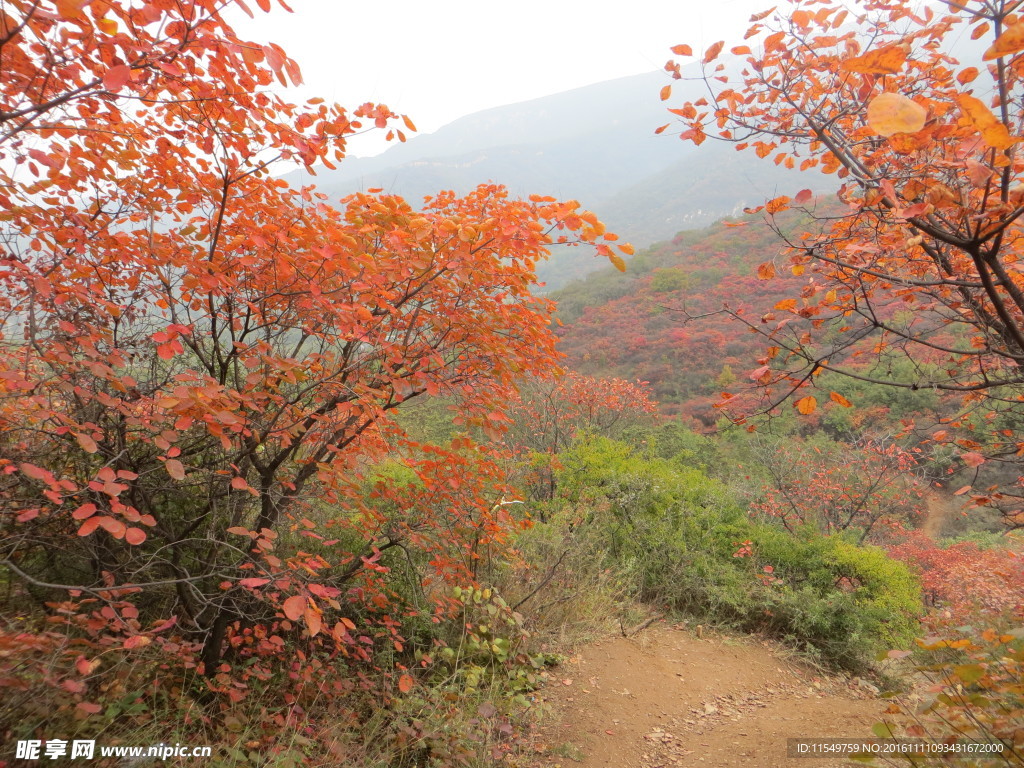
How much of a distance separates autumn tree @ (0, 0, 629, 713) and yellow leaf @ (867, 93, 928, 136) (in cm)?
103

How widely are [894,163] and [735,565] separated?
15.4ft

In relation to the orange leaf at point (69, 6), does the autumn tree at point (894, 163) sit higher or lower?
lower

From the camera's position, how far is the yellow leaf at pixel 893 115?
942mm

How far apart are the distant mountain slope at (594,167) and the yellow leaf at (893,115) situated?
78cm

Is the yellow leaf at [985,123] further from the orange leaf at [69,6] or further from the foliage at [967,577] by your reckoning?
the foliage at [967,577]

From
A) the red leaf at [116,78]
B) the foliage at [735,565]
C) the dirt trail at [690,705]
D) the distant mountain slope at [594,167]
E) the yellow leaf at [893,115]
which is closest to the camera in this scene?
the yellow leaf at [893,115]

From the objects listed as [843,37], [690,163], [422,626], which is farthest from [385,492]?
[690,163]

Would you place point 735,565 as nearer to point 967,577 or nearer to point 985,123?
point 967,577

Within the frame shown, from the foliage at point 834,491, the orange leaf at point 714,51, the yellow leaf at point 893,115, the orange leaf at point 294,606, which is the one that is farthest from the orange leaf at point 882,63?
the foliage at point 834,491

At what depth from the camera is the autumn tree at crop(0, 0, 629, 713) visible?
1714 millimetres

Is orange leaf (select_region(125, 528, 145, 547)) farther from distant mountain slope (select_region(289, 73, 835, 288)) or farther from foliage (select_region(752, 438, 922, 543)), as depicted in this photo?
foliage (select_region(752, 438, 922, 543))

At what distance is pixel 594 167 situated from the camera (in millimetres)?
95188

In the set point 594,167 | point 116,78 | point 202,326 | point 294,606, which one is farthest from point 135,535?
point 594,167

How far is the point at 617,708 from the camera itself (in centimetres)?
350
